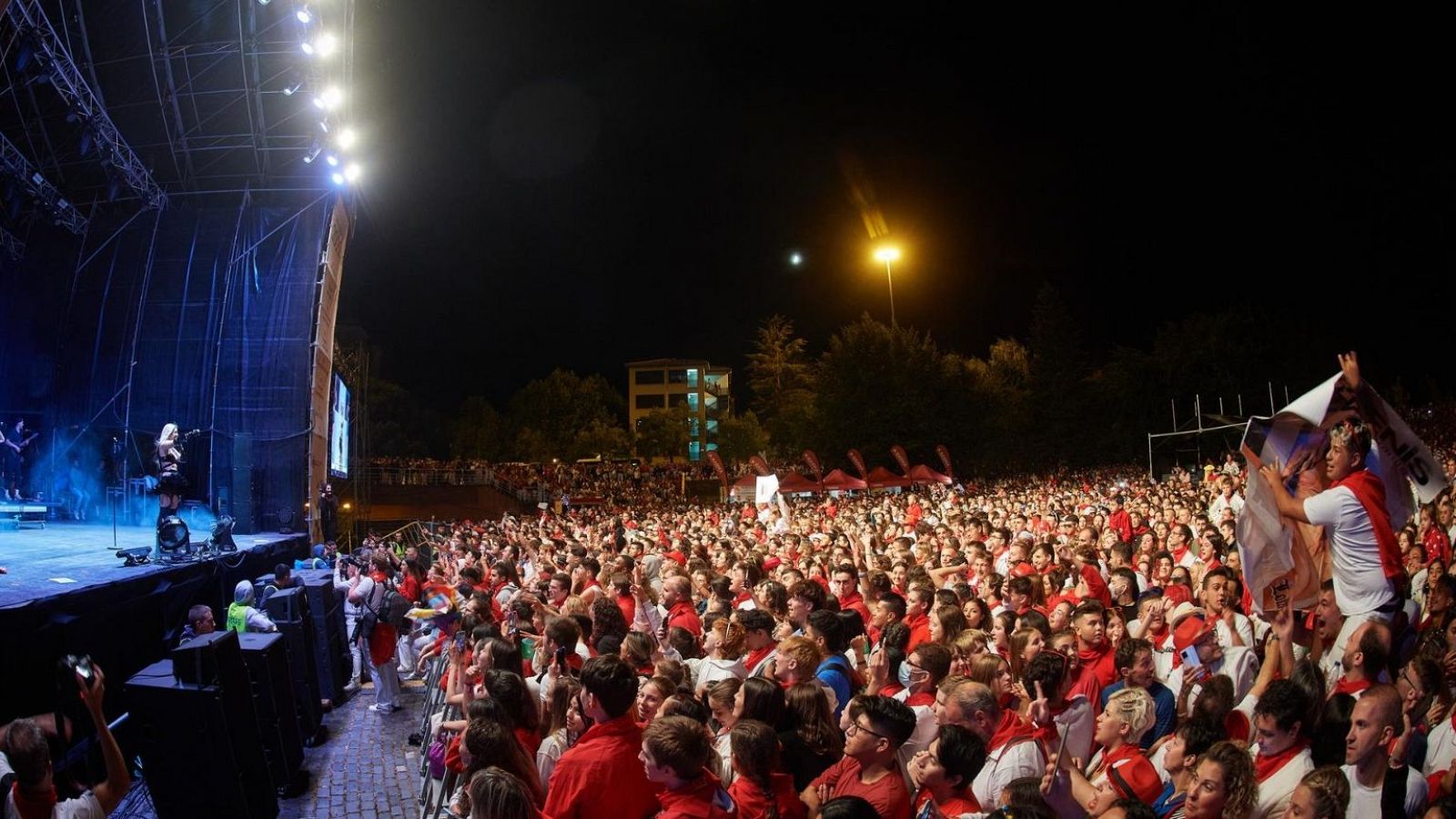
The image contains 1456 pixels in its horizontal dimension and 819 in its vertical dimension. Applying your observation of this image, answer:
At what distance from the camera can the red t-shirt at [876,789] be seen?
129 inches

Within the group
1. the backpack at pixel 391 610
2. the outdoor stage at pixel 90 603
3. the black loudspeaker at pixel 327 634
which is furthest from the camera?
the black loudspeaker at pixel 327 634

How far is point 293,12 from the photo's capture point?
1889 cm

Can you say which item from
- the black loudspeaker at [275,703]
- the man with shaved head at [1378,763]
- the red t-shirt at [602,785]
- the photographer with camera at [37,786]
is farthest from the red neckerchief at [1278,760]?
the black loudspeaker at [275,703]

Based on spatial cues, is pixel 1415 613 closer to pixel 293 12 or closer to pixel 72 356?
pixel 293 12

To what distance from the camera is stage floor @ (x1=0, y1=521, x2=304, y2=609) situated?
7.57 metres

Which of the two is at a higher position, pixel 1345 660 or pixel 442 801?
pixel 1345 660

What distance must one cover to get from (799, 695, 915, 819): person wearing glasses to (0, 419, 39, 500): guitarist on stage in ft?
64.1

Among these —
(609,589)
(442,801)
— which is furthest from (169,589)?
(442,801)

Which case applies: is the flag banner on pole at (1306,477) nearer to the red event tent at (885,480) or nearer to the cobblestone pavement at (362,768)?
the cobblestone pavement at (362,768)

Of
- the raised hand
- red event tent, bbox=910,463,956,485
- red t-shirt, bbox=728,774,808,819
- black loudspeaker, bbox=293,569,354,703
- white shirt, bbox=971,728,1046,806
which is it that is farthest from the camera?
red event tent, bbox=910,463,956,485

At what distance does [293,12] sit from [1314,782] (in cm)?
2130

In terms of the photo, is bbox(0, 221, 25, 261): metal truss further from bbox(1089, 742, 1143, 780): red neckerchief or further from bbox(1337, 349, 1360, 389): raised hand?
bbox(1337, 349, 1360, 389): raised hand

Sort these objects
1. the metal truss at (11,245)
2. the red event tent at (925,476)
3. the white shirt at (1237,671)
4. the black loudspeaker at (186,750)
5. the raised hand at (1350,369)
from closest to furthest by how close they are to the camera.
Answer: the raised hand at (1350,369) → the white shirt at (1237,671) → the black loudspeaker at (186,750) → the metal truss at (11,245) → the red event tent at (925,476)

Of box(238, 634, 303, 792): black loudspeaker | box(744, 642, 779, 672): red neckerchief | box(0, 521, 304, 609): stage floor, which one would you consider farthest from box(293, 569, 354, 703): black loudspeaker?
box(744, 642, 779, 672): red neckerchief
